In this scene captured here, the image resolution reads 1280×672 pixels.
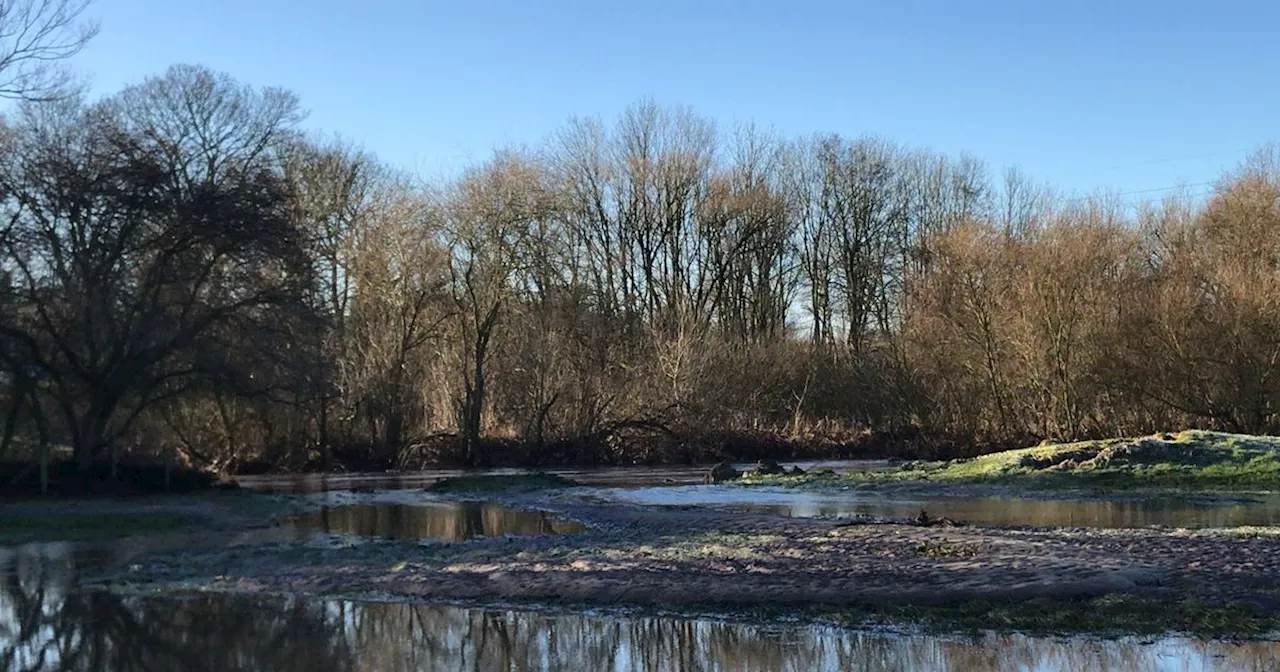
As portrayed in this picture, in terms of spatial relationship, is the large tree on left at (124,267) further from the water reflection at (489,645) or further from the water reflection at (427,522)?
the water reflection at (489,645)

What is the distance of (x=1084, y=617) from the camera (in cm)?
1198

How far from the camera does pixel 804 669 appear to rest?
10.3 metres

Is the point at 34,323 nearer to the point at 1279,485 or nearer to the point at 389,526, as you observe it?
the point at 389,526

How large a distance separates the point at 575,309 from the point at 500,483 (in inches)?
798

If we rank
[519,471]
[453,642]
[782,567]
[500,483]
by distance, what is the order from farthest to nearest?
[519,471]
[500,483]
[782,567]
[453,642]

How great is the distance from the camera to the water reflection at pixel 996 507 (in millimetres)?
21641

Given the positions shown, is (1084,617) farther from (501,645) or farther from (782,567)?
(501,645)

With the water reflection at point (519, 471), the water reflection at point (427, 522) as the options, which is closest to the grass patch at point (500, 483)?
the water reflection at point (519, 471)

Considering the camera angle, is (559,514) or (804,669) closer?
(804,669)

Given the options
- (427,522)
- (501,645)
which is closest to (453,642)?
(501,645)

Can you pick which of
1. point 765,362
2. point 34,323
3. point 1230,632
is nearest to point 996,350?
point 765,362

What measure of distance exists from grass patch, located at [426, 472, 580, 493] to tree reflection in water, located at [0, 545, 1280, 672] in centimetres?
2035

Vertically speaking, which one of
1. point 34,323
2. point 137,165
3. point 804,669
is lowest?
point 804,669

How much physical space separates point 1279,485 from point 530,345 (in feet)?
101
